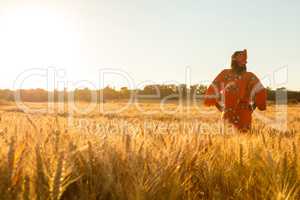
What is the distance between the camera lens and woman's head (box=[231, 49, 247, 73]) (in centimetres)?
792

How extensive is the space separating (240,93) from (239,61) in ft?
1.83

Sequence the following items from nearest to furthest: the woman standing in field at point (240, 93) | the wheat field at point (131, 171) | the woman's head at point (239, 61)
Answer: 1. the wheat field at point (131, 171)
2. the woman standing in field at point (240, 93)
3. the woman's head at point (239, 61)

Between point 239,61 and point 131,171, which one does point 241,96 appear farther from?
point 131,171

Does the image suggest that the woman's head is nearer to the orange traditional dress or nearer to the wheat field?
the orange traditional dress

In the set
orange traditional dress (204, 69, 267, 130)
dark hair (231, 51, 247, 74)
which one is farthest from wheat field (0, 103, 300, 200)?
dark hair (231, 51, 247, 74)

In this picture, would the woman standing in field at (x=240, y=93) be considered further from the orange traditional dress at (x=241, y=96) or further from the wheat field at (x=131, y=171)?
the wheat field at (x=131, y=171)

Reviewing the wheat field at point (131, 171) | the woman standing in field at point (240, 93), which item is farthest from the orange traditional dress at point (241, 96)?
the wheat field at point (131, 171)

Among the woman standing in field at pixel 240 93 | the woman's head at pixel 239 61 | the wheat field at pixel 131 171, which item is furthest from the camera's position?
the woman's head at pixel 239 61

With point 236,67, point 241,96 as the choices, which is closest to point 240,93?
point 241,96

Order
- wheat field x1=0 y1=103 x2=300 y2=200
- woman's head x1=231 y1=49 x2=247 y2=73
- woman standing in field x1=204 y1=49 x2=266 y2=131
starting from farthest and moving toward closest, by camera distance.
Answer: woman's head x1=231 y1=49 x2=247 y2=73, woman standing in field x1=204 y1=49 x2=266 y2=131, wheat field x1=0 y1=103 x2=300 y2=200

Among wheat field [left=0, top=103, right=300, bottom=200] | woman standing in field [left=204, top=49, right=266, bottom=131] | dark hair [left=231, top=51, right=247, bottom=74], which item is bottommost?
wheat field [left=0, top=103, right=300, bottom=200]

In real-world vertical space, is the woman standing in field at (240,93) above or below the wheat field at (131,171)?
above

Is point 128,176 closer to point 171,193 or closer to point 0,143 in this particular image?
point 171,193

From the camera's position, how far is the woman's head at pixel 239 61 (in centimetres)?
792
